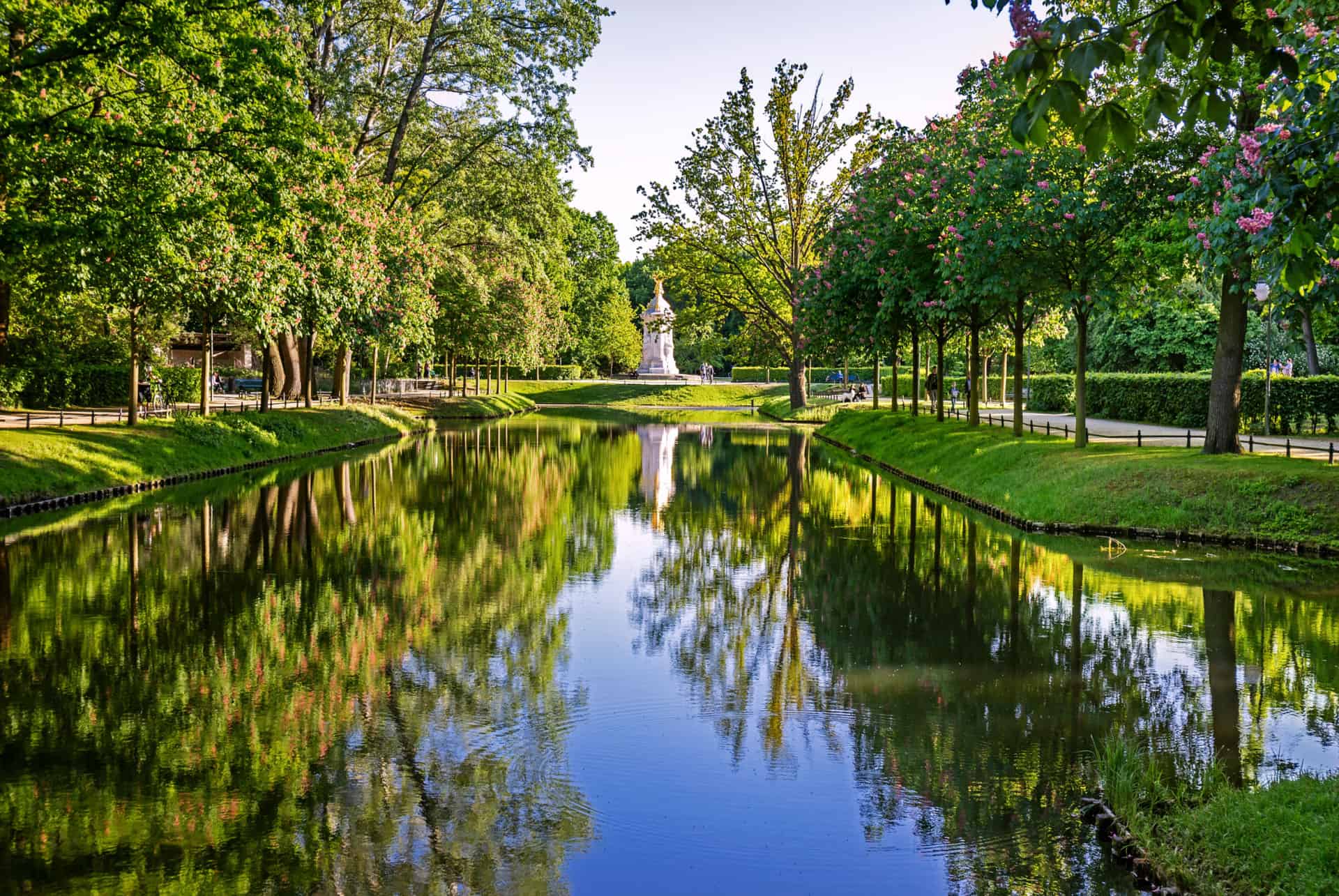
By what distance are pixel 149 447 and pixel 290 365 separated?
23.9 m

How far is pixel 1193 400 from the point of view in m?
38.1

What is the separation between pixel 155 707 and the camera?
9.59 meters

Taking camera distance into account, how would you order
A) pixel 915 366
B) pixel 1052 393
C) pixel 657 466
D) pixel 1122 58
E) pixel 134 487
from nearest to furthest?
pixel 1122 58 → pixel 134 487 → pixel 657 466 → pixel 915 366 → pixel 1052 393

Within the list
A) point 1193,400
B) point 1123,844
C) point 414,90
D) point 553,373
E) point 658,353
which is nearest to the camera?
point 1123,844

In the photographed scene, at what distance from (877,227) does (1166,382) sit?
12.8m

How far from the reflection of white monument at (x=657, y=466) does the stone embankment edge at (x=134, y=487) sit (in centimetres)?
1040

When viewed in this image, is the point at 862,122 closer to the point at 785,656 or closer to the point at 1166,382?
the point at 1166,382

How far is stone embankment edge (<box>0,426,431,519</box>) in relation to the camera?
862 inches

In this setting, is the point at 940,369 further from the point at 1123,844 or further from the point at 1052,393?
the point at 1123,844

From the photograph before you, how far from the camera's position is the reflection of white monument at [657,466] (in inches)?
1002

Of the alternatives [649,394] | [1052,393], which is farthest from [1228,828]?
[649,394]

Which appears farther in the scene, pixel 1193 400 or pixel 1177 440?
pixel 1193 400

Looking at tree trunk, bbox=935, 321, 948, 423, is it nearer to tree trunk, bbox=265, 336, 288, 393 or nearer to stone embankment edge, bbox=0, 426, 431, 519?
stone embankment edge, bbox=0, 426, 431, 519

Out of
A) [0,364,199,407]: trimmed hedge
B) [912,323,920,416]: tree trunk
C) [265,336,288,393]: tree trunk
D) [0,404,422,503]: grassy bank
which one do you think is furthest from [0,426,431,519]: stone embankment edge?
[912,323,920,416]: tree trunk
